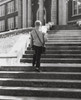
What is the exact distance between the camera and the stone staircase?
697cm

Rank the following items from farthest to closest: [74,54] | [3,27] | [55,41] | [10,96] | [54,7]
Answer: [3,27], [54,7], [55,41], [74,54], [10,96]

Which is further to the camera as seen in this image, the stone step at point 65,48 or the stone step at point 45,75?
the stone step at point 65,48

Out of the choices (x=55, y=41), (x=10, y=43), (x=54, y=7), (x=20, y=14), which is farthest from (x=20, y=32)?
(x=20, y=14)

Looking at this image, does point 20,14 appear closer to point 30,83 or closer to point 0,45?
point 0,45

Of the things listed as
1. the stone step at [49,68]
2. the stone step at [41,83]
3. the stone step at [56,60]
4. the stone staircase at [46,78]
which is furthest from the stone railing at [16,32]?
the stone step at [41,83]

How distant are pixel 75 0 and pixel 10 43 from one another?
39.8 ft

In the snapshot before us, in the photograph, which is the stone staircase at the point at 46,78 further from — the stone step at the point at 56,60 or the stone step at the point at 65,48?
the stone step at the point at 65,48

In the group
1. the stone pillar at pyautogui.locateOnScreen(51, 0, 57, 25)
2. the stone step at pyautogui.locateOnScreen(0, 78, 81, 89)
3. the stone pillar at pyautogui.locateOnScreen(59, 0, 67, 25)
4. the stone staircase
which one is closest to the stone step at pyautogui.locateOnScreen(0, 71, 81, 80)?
the stone staircase

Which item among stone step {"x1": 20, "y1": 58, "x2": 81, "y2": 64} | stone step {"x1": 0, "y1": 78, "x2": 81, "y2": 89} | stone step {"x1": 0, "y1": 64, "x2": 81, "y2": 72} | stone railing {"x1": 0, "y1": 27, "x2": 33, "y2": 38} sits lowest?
stone step {"x1": 0, "y1": 78, "x2": 81, "y2": 89}

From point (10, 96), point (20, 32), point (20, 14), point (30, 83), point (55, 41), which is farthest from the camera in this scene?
point (20, 14)

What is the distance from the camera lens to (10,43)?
19969mm

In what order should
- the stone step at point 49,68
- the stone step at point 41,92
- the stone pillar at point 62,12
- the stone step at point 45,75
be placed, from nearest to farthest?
the stone step at point 41,92 → the stone step at point 45,75 → the stone step at point 49,68 → the stone pillar at point 62,12

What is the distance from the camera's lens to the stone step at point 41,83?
7.26m

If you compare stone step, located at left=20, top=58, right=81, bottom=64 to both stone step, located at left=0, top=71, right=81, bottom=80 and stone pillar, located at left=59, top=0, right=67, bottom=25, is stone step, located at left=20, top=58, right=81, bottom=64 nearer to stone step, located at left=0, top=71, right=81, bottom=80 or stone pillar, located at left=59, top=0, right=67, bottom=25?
stone step, located at left=0, top=71, right=81, bottom=80
